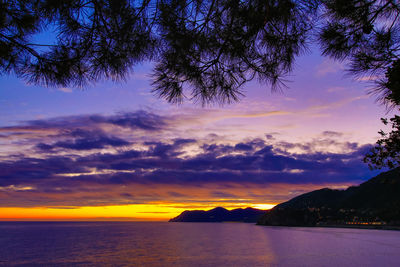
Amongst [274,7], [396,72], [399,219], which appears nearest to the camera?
[396,72]

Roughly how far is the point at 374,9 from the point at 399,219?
190605 millimetres

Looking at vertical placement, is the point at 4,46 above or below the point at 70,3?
below

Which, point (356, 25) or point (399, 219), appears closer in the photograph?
point (356, 25)

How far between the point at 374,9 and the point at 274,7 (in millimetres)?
1854

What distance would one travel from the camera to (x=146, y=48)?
629cm

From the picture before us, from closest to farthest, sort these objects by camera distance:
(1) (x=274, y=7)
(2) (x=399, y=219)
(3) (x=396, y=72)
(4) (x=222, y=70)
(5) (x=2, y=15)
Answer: (3) (x=396, y=72), (5) (x=2, y=15), (1) (x=274, y=7), (4) (x=222, y=70), (2) (x=399, y=219)

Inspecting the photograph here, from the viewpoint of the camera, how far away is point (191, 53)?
20.4 feet

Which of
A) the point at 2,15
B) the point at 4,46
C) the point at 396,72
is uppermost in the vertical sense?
the point at 2,15

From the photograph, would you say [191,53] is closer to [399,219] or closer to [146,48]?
[146,48]

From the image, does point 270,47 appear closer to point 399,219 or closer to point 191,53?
point 191,53

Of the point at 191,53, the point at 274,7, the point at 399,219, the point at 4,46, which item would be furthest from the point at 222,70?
the point at 399,219

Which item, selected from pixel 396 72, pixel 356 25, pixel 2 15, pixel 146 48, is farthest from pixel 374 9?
pixel 2 15

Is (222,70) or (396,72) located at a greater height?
(222,70)

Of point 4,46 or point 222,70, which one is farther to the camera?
point 222,70
